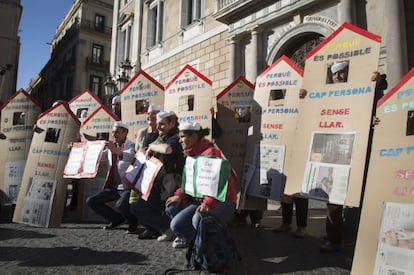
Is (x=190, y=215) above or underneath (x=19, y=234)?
above

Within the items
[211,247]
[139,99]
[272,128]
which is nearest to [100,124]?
[139,99]

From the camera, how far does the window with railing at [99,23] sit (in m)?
35.1

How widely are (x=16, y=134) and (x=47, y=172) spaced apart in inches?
46.5

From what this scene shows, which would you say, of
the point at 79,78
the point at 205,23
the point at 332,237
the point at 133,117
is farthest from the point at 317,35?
the point at 79,78

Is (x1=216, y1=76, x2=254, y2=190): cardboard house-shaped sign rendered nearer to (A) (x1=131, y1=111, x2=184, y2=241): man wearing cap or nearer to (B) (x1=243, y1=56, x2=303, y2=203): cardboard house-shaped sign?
(B) (x1=243, y1=56, x2=303, y2=203): cardboard house-shaped sign

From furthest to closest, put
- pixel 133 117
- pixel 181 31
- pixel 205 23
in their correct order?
pixel 181 31, pixel 205 23, pixel 133 117

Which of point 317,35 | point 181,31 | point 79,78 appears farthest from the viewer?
point 79,78

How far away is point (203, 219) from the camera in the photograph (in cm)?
302

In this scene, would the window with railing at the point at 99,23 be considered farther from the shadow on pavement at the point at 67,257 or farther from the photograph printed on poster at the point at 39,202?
the shadow on pavement at the point at 67,257

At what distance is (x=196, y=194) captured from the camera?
3.27m

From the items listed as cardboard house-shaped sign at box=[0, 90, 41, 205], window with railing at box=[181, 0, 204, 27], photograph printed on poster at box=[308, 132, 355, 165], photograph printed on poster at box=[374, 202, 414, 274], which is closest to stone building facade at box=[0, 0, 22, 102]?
window with railing at box=[181, 0, 204, 27]

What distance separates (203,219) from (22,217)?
2859 millimetres

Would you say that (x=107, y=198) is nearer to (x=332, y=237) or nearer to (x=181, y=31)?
(x=332, y=237)

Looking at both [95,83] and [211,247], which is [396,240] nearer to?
[211,247]
